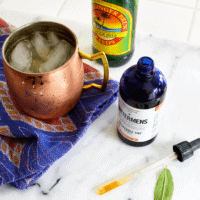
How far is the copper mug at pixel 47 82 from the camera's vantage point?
1.50 feet

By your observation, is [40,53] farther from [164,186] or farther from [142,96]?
[164,186]

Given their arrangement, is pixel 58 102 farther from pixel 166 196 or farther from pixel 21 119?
pixel 166 196

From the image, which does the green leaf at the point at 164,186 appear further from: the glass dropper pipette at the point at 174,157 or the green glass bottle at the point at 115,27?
the green glass bottle at the point at 115,27

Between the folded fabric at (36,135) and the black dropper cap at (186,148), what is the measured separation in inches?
6.4

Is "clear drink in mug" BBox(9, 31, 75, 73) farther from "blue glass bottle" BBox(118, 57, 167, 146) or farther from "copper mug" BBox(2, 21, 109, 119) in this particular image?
"blue glass bottle" BBox(118, 57, 167, 146)

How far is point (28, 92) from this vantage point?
47 centimetres

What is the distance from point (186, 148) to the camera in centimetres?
52

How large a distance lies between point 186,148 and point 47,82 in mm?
268

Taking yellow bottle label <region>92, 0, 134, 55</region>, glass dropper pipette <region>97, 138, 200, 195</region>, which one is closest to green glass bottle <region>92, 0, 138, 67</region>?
yellow bottle label <region>92, 0, 134, 55</region>

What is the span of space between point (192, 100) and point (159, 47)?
17cm

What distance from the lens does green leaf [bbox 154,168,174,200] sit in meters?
0.49

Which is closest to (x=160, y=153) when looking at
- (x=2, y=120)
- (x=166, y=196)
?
(x=166, y=196)

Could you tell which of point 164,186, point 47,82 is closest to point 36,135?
point 47,82

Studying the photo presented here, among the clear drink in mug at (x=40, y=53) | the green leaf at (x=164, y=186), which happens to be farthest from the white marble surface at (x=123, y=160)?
the clear drink in mug at (x=40, y=53)
